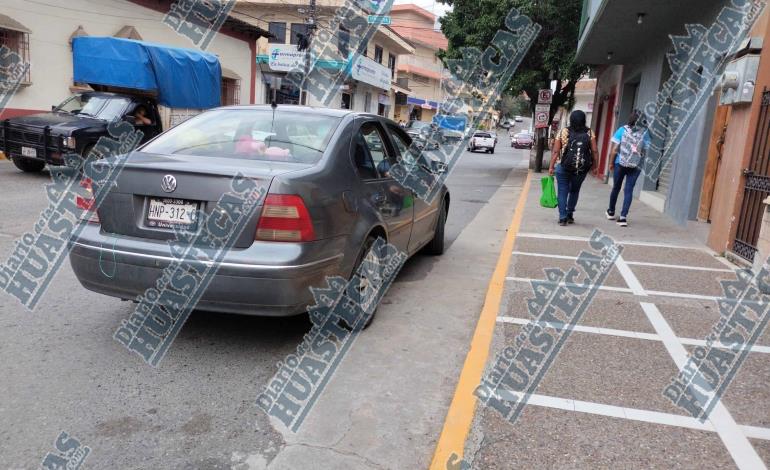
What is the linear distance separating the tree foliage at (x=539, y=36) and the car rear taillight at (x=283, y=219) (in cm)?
1695

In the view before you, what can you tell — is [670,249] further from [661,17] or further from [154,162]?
[154,162]

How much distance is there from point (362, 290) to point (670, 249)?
16.0ft

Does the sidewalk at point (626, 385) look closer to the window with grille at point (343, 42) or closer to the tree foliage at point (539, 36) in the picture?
the tree foliage at point (539, 36)

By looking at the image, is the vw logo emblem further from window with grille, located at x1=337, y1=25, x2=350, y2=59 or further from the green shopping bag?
window with grille, located at x1=337, y1=25, x2=350, y2=59

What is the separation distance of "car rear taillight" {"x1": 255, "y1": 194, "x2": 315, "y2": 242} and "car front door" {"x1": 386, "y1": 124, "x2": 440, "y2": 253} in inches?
79.0

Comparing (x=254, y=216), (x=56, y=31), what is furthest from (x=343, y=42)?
(x=254, y=216)

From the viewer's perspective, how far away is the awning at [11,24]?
1386 centimetres

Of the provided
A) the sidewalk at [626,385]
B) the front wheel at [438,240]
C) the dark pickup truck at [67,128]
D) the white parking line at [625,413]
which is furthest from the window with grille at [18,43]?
the white parking line at [625,413]

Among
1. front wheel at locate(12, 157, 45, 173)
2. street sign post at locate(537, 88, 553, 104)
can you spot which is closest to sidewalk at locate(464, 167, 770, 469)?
front wheel at locate(12, 157, 45, 173)

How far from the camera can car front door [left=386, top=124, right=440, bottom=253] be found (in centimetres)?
543

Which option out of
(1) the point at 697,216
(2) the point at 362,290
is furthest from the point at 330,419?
(1) the point at 697,216

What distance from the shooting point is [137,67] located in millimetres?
13523

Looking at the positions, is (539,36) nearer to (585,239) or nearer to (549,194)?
(549,194)

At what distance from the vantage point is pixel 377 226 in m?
4.37
